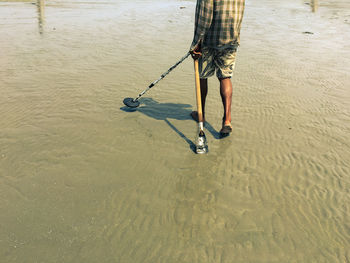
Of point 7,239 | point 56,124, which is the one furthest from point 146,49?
point 7,239

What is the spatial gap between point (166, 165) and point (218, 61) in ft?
5.07

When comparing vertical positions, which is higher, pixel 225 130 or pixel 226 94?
pixel 226 94

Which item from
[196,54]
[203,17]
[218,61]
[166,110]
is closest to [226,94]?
[218,61]

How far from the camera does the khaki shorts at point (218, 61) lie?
3.63m

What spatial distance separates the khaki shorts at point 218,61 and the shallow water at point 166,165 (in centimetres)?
81

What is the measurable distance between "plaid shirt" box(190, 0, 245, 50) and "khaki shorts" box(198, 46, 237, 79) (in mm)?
100

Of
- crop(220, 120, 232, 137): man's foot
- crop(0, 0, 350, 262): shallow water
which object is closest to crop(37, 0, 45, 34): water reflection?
crop(0, 0, 350, 262): shallow water

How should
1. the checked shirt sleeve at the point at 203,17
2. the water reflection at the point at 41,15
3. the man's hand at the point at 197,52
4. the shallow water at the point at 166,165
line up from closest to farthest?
the shallow water at the point at 166,165, the checked shirt sleeve at the point at 203,17, the man's hand at the point at 197,52, the water reflection at the point at 41,15

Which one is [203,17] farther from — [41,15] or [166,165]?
[41,15]

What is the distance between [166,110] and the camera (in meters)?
4.53

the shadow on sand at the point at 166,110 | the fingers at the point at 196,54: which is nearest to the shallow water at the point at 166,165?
the shadow on sand at the point at 166,110

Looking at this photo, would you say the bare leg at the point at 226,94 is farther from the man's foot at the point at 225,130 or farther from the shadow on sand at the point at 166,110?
the shadow on sand at the point at 166,110

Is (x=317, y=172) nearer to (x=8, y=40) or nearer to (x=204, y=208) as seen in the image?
(x=204, y=208)

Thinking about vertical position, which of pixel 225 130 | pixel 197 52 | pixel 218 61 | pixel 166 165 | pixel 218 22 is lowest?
pixel 166 165
